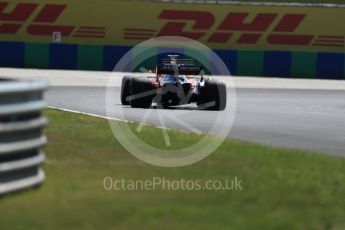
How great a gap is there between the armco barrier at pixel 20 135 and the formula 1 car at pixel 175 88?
9565mm

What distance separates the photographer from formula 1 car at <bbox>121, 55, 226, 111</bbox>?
17500mm

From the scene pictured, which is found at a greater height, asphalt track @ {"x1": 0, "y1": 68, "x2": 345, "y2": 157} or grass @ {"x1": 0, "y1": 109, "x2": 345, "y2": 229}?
asphalt track @ {"x1": 0, "y1": 68, "x2": 345, "y2": 157}

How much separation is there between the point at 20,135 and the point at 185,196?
130cm

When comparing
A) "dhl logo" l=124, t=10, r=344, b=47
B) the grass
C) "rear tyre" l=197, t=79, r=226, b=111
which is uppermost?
"dhl logo" l=124, t=10, r=344, b=47

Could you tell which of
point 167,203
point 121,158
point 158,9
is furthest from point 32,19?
point 167,203

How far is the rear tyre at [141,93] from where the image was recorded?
17578 mm

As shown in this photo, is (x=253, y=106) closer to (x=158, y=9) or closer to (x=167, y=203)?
(x=167, y=203)

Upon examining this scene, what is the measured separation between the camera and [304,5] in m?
38.0

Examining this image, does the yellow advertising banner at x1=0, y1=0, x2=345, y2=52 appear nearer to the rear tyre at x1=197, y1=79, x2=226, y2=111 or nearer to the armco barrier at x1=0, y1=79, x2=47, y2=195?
the rear tyre at x1=197, y1=79, x2=226, y2=111

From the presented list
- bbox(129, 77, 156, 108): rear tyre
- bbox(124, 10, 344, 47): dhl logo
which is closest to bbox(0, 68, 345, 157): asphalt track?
bbox(129, 77, 156, 108): rear tyre

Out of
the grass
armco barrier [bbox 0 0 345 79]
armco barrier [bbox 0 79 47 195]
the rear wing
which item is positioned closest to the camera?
the grass

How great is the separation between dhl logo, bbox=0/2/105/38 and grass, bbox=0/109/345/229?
2743 cm

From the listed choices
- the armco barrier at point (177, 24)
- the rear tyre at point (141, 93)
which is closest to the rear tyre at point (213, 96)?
the rear tyre at point (141, 93)

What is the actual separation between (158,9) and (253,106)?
744 inches
